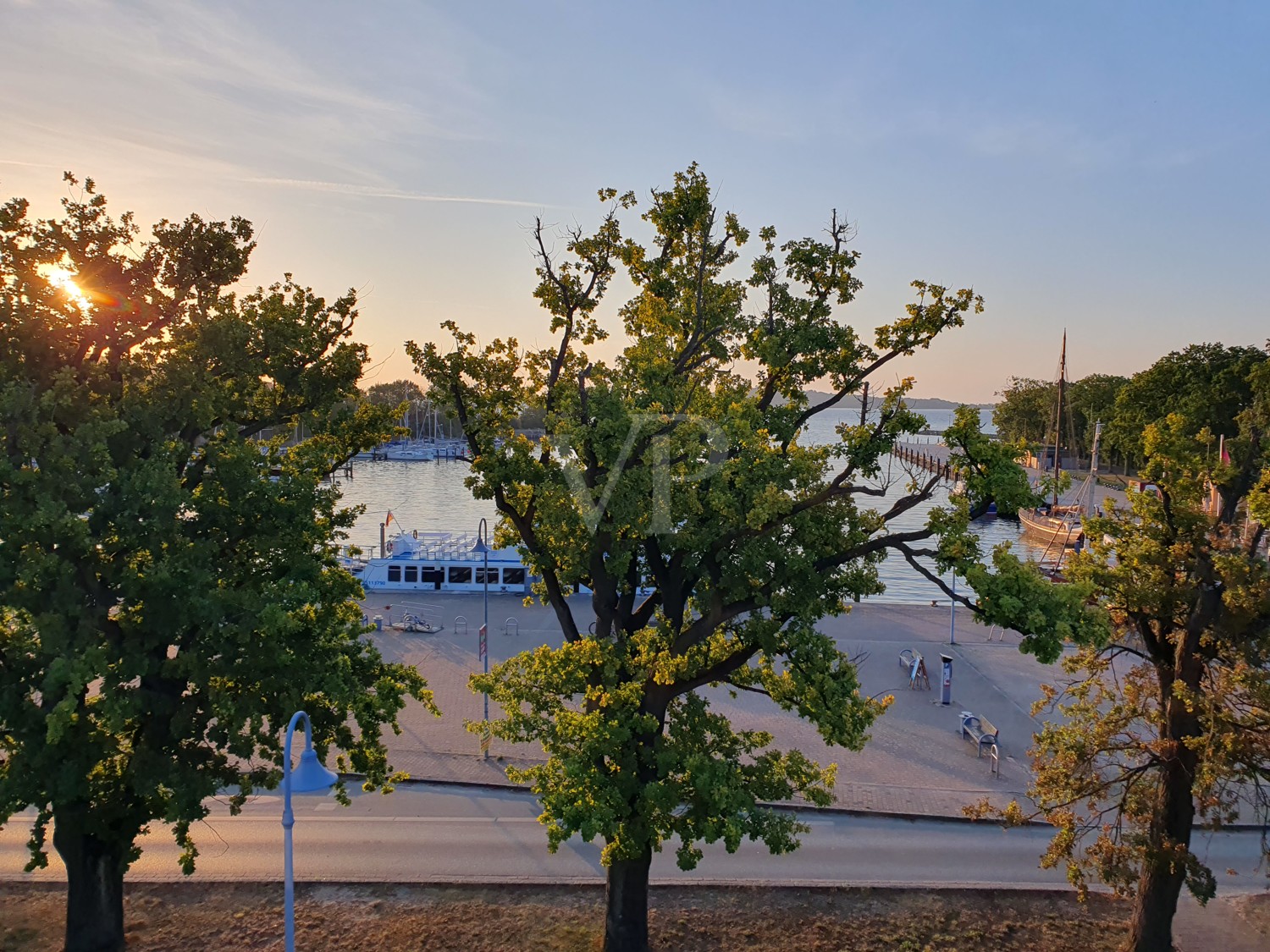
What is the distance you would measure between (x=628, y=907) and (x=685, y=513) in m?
5.74

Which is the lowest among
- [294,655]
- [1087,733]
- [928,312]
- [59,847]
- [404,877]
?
[404,877]

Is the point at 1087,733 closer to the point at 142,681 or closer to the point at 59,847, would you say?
the point at 142,681

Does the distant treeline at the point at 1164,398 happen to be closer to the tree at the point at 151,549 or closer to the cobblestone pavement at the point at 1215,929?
the cobblestone pavement at the point at 1215,929

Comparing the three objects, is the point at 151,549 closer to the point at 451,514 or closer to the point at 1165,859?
the point at 1165,859

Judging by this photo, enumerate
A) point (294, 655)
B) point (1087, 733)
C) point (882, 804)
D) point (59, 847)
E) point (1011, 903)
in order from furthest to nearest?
point (882, 804) < point (1011, 903) < point (1087, 733) < point (59, 847) < point (294, 655)

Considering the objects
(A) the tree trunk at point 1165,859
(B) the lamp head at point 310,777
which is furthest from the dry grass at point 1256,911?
(B) the lamp head at point 310,777

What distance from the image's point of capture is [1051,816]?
11352 millimetres

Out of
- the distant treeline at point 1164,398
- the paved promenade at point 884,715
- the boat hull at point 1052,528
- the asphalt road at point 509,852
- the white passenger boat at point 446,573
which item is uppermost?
the distant treeline at point 1164,398

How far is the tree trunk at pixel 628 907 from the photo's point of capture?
11164 mm

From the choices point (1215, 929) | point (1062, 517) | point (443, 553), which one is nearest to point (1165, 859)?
A: point (1215, 929)

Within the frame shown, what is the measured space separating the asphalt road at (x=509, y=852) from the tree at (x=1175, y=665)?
10.6 feet

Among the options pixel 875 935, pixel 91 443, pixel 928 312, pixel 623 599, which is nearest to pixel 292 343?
pixel 91 443

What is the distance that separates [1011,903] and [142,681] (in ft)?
43.6

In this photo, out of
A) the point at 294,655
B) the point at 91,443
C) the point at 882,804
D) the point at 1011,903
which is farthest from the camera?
the point at 882,804
